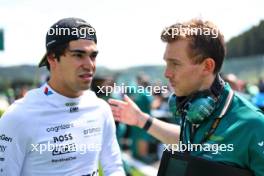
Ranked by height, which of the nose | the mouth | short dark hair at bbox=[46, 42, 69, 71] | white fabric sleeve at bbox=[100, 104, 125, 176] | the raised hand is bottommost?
white fabric sleeve at bbox=[100, 104, 125, 176]

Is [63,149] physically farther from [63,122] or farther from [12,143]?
[12,143]

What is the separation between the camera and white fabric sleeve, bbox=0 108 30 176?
2854 mm

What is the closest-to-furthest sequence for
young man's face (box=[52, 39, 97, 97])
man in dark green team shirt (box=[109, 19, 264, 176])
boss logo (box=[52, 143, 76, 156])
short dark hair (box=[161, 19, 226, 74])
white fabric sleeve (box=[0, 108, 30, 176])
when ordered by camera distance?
man in dark green team shirt (box=[109, 19, 264, 176]), short dark hair (box=[161, 19, 226, 74]), white fabric sleeve (box=[0, 108, 30, 176]), boss logo (box=[52, 143, 76, 156]), young man's face (box=[52, 39, 97, 97])

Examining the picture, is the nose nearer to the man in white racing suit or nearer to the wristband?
Answer: the man in white racing suit

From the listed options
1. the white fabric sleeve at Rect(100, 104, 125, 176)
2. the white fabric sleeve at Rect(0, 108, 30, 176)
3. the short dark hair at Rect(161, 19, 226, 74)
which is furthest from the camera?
the white fabric sleeve at Rect(100, 104, 125, 176)

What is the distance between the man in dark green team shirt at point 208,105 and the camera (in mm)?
2391

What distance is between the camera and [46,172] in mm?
2957

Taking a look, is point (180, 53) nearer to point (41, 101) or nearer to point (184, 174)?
point (184, 174)

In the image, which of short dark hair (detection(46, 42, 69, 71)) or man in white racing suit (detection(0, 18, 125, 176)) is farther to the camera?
short dark hair (detection(46, 42, 69, 71))

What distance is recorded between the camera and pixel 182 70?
268 centimetres

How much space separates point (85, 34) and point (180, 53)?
2.50ft

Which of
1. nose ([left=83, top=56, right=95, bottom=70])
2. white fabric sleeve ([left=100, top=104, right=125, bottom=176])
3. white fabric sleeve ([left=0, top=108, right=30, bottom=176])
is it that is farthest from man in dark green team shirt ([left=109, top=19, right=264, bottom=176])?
white fabric sleeve ([left=0, top=108, right=30, bottom=176])

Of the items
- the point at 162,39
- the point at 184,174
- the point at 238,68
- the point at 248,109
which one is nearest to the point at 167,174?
the point at 184,174

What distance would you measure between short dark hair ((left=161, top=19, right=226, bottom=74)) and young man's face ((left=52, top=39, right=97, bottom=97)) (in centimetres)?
71
